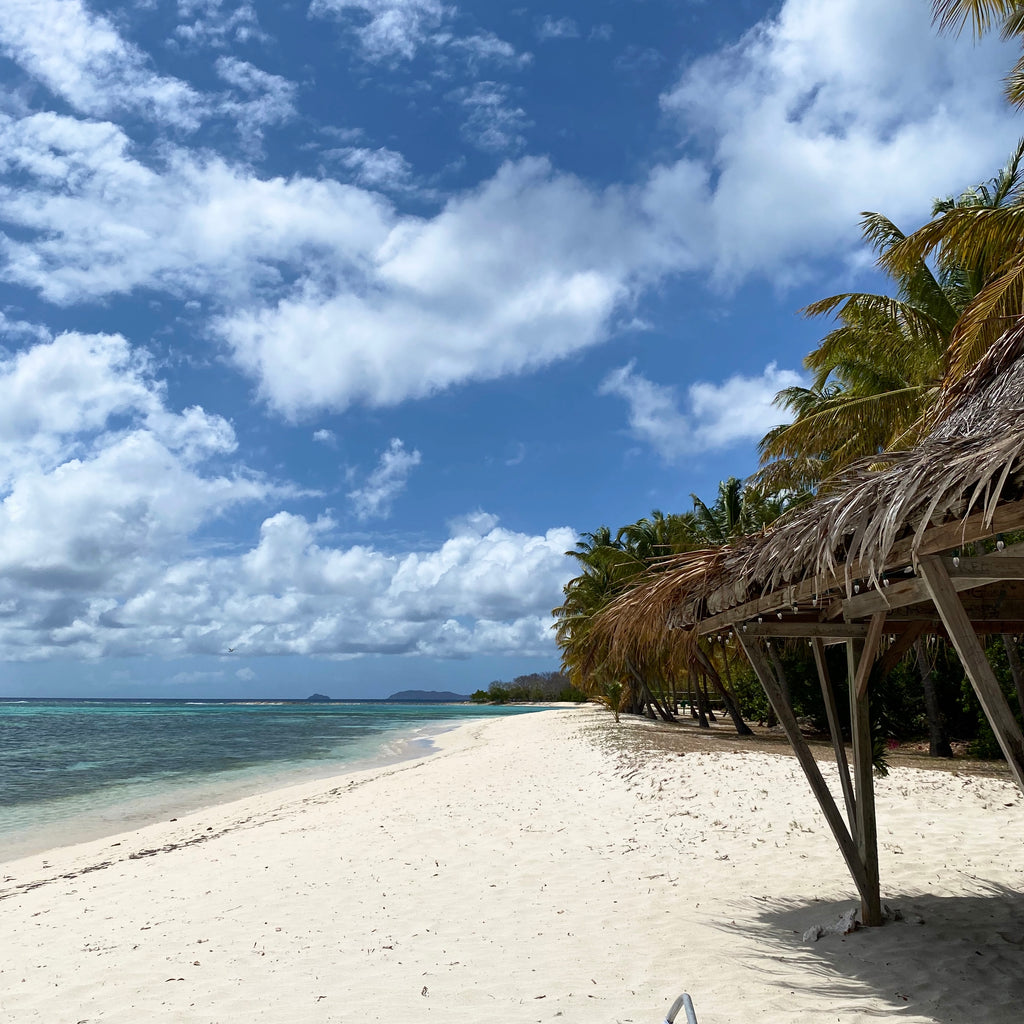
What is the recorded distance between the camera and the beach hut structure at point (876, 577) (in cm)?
257

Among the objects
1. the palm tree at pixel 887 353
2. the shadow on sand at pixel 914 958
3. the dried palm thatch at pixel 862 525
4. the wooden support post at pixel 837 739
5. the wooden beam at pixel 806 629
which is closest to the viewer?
the dried palm thatch at pixel 862 525

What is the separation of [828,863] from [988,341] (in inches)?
222

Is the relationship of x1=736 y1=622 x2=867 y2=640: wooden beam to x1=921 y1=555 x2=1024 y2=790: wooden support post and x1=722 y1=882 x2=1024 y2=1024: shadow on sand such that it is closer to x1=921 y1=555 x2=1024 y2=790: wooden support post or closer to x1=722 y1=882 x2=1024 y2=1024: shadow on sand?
x1=722 y1=882 x2=1024 y2=1024: shadow on sand

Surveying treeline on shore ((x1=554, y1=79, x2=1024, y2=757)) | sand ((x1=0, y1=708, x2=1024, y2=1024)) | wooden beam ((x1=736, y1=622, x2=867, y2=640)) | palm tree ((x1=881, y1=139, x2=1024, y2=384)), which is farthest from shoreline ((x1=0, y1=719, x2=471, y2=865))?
palm tree ((x1=881, y1=139, x2=1024, y2=384))

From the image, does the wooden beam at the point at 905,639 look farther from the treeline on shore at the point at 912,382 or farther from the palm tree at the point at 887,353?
the palm tree at the point at 887,353

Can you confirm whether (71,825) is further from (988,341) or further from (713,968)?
(988,341)

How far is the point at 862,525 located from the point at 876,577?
246 millimetres

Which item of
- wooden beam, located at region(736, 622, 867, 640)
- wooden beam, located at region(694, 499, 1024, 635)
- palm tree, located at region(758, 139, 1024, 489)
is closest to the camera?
wooden beam, located at region(694, 499, 1024, 635)

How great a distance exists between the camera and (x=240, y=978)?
14.7 ft

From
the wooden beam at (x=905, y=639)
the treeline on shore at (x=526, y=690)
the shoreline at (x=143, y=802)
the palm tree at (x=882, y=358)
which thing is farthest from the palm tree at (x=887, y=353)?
the treeline on shore at (x=526, y=690)

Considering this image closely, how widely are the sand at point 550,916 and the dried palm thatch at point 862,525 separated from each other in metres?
1.99

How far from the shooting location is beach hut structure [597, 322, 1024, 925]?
2574 mm

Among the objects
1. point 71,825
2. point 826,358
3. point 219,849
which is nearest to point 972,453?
point 219,849

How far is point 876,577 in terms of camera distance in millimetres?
2834
